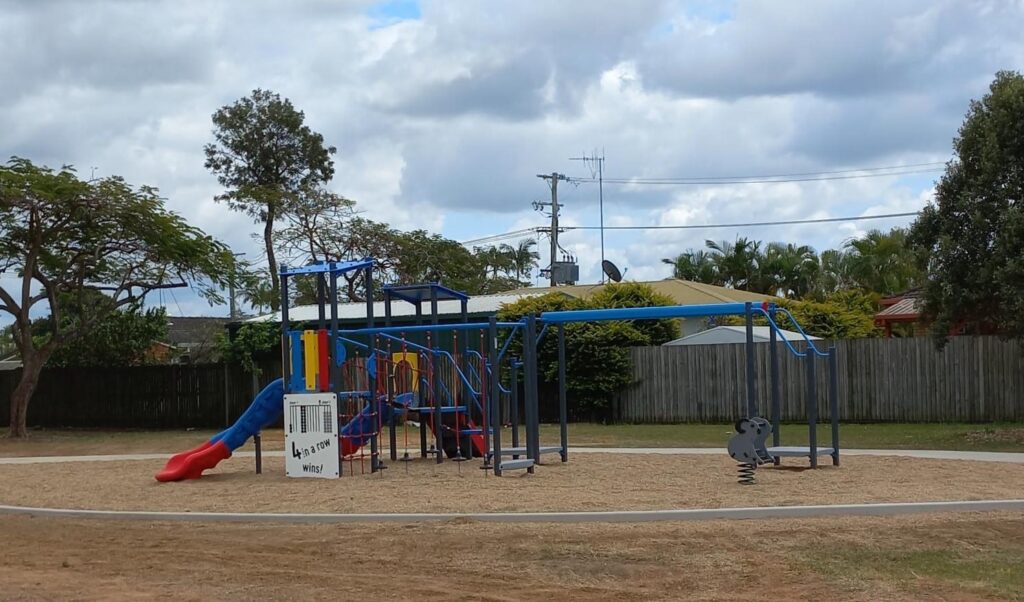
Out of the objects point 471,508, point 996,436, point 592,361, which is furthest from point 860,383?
point 471,508

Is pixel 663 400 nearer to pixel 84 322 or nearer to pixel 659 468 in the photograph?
pixel 659 468

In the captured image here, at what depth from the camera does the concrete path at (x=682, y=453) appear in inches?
688

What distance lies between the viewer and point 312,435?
1648cm

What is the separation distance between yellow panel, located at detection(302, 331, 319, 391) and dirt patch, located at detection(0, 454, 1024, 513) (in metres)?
1.35

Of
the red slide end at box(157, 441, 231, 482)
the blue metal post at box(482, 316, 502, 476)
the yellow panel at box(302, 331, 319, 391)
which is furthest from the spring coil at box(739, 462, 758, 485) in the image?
the red slide end at box(157, 441, 231, 482)

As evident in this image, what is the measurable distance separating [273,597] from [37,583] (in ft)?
6.91

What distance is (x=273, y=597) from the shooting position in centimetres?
853

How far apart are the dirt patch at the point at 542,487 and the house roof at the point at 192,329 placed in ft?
98.0

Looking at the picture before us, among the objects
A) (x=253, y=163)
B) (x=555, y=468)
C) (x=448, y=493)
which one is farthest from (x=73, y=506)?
(x=253, y=163)

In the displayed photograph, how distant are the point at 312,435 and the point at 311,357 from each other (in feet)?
3.54

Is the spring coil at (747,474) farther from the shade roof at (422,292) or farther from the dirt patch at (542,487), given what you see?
the shade roof at (422,292)

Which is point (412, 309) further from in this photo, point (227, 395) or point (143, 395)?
point (143, 395)

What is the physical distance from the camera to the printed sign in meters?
16.3

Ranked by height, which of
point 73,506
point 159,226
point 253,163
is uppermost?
point 253,163
